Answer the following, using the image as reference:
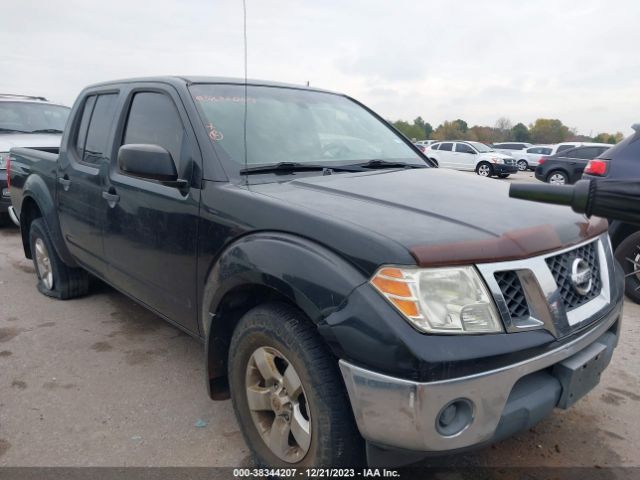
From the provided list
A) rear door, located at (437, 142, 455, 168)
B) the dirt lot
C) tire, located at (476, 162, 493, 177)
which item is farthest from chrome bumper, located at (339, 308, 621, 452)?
rear door, located at (437, 142, 455, 168)

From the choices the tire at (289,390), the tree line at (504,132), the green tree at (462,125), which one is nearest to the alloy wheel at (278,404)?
the tire at (289,390)

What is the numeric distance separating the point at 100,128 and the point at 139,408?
1.99 metres

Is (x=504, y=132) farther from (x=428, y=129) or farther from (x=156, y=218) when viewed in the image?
(x=156, y=218)

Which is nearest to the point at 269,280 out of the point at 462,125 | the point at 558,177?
the point at 558,177

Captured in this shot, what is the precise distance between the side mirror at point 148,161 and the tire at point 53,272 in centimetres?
230

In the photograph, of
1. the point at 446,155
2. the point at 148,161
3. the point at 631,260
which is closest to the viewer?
the point at 148,161

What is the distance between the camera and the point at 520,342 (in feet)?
5.56

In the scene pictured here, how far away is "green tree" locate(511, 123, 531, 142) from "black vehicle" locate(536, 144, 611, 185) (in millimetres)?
54115

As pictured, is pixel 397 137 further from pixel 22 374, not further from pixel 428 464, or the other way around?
pixel 22 374

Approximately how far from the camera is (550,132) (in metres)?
67.2

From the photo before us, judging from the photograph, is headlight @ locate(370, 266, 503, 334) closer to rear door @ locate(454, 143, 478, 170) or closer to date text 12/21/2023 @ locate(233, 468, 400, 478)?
date text 12/21/2023 @ locate(233, 468, 400, 478)

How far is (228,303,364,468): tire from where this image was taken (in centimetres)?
179

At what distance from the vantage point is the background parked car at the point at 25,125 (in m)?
7.21

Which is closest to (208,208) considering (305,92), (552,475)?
(305,92)
